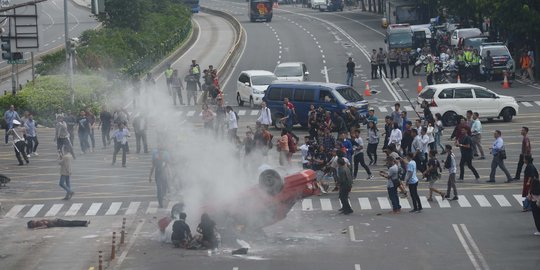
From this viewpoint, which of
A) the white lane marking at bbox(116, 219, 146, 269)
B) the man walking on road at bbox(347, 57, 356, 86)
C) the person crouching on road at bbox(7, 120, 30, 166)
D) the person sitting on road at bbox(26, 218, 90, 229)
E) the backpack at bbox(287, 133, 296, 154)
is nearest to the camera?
the white lane marking at bbox(116, 219, 146, 269)

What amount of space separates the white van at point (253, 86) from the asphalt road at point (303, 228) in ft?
39.8

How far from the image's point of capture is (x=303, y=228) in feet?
95.3

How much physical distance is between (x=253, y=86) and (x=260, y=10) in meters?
54.0

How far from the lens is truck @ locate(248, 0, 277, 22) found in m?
108

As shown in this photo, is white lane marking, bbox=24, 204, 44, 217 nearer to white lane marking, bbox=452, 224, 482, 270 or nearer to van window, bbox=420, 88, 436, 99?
white lane marking, bbox=452, 224, 482, 270

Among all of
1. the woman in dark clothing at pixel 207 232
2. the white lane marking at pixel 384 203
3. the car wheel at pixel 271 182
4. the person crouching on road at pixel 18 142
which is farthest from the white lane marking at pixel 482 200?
the person crouching on road at pixel 18 142

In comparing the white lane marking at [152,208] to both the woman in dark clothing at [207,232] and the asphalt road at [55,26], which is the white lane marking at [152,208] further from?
the asphalt road at [55,26]

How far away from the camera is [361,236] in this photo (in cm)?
2794

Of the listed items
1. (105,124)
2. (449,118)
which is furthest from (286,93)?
(105,124)

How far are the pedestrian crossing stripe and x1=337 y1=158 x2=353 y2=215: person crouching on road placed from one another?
0.86m

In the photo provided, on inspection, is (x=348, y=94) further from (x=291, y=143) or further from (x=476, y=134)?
(x=291, y=143)

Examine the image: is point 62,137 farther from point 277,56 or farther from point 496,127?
point 277,56


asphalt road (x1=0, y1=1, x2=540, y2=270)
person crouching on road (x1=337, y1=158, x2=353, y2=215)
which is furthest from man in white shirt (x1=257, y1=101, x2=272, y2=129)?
person crouching on road (x1=337, y1=158, x2=353, y2=215)

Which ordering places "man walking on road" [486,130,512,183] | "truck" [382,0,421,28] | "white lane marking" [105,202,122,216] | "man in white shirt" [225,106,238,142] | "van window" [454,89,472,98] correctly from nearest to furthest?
"white lane marking" [105,202,122,216] → "man walking on road" [486,130,512,183] → "man in white shirt" [225,106,238,142] → "van window" [454,89,472,98] → "truck" [382,0,421,28]
